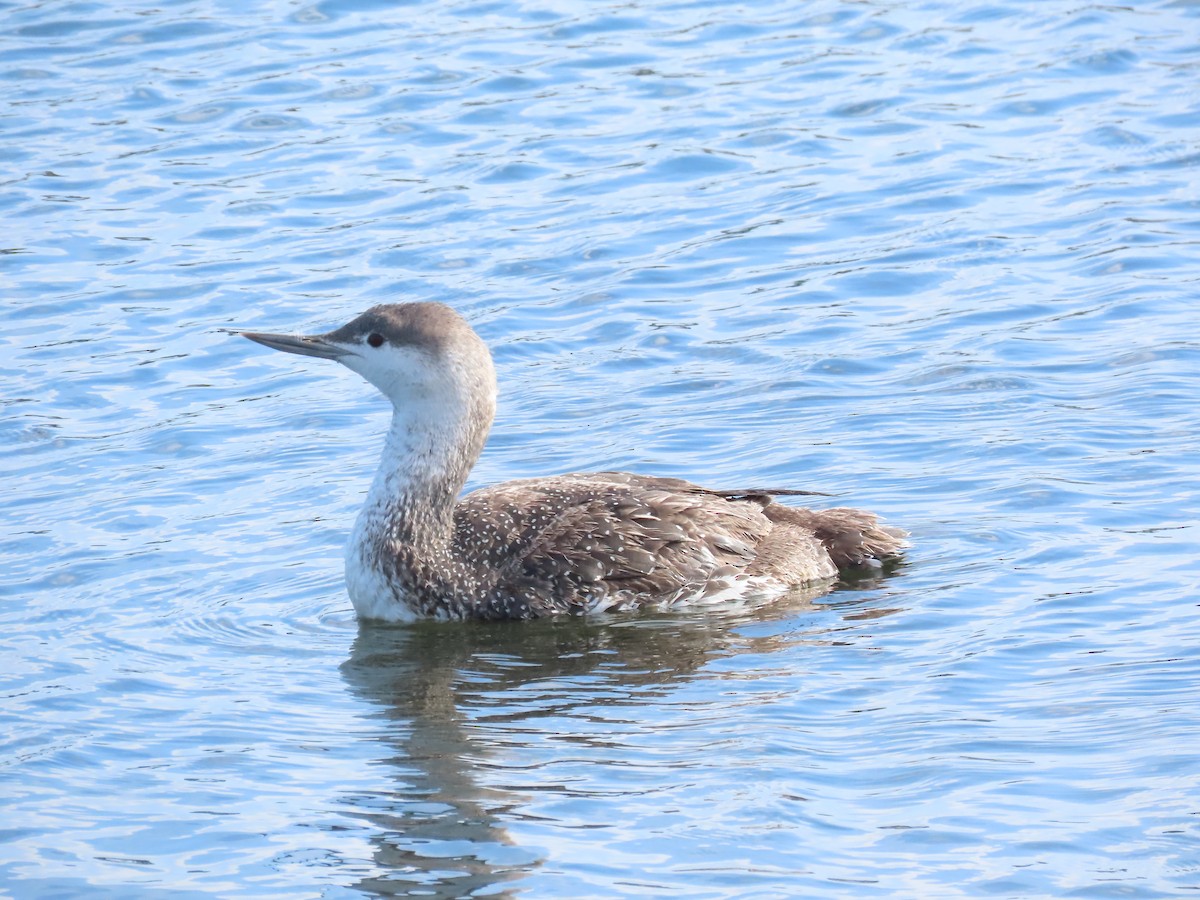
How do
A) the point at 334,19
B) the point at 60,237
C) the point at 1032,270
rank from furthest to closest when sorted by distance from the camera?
1. the point at 334,19
2. the point at 60,237
3. the point at 1032,270

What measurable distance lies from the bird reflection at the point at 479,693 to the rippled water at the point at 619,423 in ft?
0.08

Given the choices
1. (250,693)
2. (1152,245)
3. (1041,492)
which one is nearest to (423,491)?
(250,693)

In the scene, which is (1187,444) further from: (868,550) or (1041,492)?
(868,550)

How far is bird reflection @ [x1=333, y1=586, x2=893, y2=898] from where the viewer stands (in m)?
6.38

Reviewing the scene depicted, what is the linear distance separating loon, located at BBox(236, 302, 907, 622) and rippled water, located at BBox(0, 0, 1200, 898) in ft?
0.51

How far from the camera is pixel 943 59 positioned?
15.9 meters

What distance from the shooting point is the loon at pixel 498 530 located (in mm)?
8578

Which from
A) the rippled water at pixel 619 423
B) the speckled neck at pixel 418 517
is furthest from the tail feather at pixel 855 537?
the speckled neck at pixel 418 517

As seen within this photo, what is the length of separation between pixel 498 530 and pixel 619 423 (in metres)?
1.92

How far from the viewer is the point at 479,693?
774 centimetres

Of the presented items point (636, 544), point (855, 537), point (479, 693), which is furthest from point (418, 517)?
point (855, 537)

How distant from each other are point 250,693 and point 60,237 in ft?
21.3

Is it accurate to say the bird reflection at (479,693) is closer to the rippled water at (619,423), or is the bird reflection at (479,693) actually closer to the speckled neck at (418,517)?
the rippled water at (619,423)

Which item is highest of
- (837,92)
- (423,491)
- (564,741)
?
(837,92)
